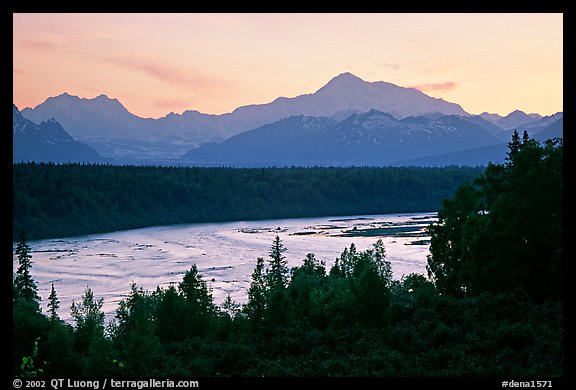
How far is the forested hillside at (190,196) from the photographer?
423 ft

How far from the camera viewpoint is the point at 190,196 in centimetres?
16025

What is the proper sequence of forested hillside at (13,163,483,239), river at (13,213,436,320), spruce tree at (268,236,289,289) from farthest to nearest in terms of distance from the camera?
forested hillside at (13,163,483,239) → river at (13,213,436,320) → spruce tree at (268,236,289,289)

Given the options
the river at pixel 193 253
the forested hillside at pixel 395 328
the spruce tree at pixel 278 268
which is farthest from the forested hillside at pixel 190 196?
the forested hillside at pixel 395 328

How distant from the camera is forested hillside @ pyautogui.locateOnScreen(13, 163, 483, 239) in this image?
129000 mm

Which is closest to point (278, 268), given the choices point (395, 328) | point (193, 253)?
point (193, 253)

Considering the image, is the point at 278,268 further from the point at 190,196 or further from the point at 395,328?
the point at 190,196

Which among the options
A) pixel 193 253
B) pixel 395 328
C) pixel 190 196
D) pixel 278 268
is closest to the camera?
pixel 395 328

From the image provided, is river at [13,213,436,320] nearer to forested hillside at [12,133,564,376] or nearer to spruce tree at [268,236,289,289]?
spruce tree at [268,236,289,289]

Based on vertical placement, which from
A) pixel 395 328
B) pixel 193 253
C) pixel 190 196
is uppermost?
pixel 190 196

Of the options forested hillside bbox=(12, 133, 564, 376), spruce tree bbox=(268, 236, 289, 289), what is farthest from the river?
forested hillside bbox=(12, 133, 564, 376)

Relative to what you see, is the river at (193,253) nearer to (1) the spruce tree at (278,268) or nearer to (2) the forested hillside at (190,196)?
(1) the spruce tree at (278,268)

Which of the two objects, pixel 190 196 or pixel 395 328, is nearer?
pixel 395 328

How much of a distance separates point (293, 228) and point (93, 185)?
2167 inches
